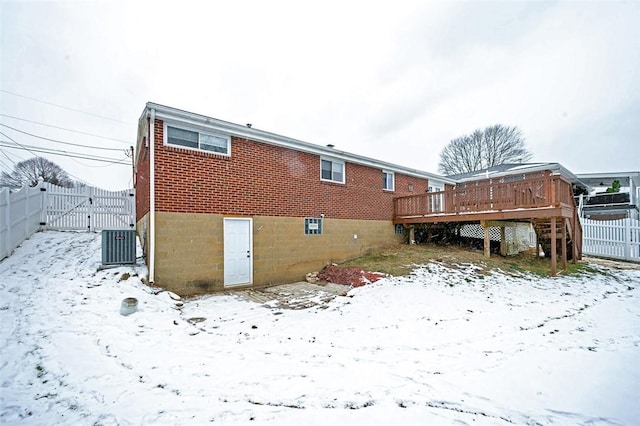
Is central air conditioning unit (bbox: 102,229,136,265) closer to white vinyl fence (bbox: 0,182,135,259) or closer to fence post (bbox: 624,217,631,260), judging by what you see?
white vinyl fence (bbox: 0,182,135,259)

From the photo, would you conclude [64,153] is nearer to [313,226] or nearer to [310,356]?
[313,226]

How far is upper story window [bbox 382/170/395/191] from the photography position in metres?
13.9

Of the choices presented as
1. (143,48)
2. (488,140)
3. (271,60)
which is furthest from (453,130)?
(143,48)

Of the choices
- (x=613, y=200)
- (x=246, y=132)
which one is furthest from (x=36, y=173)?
(x=613, y=200)

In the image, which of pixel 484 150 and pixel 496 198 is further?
pixel 484 150

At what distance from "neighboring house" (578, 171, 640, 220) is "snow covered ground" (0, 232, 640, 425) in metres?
18.6

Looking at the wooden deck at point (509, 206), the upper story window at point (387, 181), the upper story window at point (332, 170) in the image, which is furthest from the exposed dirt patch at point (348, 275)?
the upper story window at point (387, 181)

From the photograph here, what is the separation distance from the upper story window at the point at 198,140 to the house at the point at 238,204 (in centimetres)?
3

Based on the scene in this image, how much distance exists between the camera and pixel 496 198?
10.6 metres

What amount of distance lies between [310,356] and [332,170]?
27.9 ft

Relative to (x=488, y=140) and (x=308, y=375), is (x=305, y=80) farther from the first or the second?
(x=488, y=140)

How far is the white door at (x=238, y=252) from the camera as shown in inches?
329

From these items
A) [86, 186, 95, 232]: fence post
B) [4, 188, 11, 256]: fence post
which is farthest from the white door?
[86, 186, 95, 232]: fence post

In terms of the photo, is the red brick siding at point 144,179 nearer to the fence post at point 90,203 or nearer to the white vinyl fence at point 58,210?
the white vinyl fence at point 58,210
